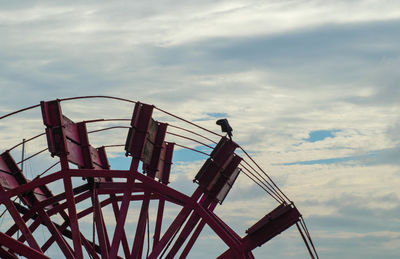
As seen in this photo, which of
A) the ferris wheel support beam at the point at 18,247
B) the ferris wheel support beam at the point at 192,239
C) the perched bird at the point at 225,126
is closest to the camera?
the ferris wheel support beam at the point at 18,247

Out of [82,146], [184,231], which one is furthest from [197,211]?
[82,146]

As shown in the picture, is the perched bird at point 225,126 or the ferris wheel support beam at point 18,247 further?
the perched bird at point 225,126

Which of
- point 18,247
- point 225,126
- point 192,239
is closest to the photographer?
point 18,247

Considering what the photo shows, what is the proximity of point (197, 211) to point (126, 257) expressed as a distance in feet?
15.5

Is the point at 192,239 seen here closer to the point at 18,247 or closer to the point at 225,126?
the point at 225,126

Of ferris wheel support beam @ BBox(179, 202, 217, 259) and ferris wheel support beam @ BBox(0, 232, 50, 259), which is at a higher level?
ferris wheel support beam @ BBox(179, 202, 217, 259)

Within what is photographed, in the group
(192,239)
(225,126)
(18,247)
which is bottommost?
(18,247)

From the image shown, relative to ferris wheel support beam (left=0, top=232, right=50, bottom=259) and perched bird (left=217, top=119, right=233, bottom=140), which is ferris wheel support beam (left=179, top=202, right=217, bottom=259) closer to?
perched bird (left=217, top=119, right=233, bottom=140)

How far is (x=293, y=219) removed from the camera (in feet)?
57.4

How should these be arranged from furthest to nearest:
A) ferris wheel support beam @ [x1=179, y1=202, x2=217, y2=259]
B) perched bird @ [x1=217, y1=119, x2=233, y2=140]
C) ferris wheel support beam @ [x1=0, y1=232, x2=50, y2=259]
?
1. ferris wheel support beam @ [x1=179, y1=202, x2=217, y2=259]
2. perched bird @ [x1=217, y1=119, x2=233, y2=140]
3. ferris wheel support beam @ [x1=0, y1=232, x2=50, y2=259]

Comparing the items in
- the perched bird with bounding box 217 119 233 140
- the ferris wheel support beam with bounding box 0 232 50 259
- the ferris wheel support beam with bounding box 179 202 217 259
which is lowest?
the ferris wheel support beam with bounding box 0 232 50 259

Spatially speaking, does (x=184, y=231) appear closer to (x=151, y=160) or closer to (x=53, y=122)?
(x=151, y=160)

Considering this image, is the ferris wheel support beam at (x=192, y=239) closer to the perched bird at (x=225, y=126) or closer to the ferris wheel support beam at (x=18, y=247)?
the perched bird at (x=225, y=126)

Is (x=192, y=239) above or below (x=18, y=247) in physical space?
above
